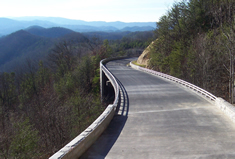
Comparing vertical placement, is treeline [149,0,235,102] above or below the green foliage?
above

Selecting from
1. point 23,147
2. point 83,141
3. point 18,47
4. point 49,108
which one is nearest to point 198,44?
point 49,108

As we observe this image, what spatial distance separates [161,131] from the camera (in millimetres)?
10984

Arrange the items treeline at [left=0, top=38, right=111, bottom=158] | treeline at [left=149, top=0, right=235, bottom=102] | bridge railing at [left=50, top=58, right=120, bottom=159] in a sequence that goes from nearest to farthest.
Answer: bridge railing at [left=50, top=58, right=120, bottom=159]
treeline at [left=0, top=38, right=111, bottom=158]
treeline at [left=149, top=0, right=235, bottom=102]

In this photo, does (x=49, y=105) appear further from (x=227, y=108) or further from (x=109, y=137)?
(x=227, y=108)

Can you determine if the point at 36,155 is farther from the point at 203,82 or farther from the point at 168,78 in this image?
the point at 203,82

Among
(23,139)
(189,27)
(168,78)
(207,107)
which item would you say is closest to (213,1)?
(189,27)

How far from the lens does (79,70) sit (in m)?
48.8

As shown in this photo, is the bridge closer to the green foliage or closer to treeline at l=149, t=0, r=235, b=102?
the green foliage

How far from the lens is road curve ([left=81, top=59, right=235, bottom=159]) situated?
27.5 ft

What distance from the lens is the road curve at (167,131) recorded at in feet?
27.5

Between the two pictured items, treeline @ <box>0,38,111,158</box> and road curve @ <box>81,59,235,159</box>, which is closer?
road curve @ <box>81,59,235,159</box>

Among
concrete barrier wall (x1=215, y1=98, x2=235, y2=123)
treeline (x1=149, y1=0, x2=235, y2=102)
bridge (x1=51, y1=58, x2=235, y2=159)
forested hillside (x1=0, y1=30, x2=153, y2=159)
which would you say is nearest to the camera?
bridge (x1=51, y1=58, x2=235, y2=159)

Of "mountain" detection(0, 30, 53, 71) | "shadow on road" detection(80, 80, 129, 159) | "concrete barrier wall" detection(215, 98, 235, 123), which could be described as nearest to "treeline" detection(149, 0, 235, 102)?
"concrete barrier wall" detection(215, 98, 235, 123)

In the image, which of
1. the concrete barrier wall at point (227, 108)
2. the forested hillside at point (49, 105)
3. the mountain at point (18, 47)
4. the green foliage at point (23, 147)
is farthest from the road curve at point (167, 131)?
the mountain at point (18, 47)
